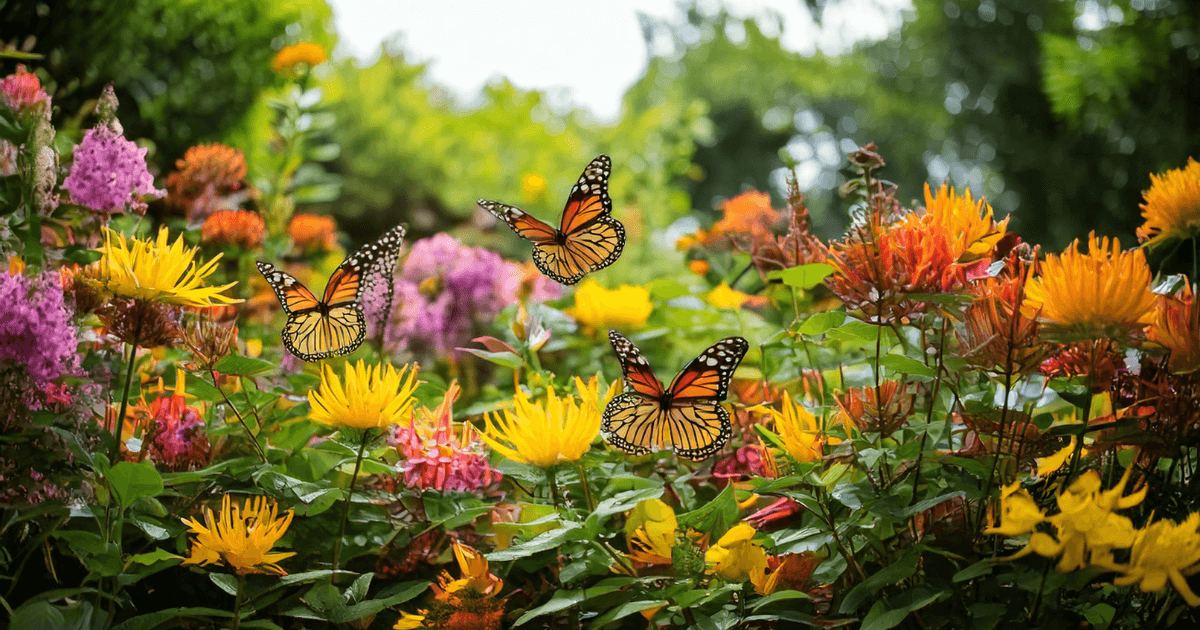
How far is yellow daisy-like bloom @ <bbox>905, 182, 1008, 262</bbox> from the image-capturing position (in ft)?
2.73

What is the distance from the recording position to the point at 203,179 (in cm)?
159

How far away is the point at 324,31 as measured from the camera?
305cm

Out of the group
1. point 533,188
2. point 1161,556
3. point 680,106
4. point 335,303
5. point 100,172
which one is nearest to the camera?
point 1161,556

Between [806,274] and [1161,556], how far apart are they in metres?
0.49

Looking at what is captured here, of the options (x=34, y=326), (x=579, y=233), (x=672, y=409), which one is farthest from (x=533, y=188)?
(x=34, y=326)

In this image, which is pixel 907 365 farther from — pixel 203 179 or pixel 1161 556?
pixel 203 179

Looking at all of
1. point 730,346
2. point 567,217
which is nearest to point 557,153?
point 567,217

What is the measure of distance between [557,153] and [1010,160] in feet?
9.13

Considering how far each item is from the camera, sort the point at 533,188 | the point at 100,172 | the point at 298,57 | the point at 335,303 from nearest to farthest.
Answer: the point at 100,172, the point at 335,303, the point at 298,57, the point at 533,188

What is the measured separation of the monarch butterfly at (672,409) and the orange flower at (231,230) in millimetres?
858

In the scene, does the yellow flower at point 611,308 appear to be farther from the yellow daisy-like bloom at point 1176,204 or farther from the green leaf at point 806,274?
the yellow daisy-like bloom at point 1176,204

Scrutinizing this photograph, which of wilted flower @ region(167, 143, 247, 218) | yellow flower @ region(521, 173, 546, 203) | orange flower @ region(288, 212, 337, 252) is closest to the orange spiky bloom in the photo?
wilted flower @ region(167, 143, 247, 218)

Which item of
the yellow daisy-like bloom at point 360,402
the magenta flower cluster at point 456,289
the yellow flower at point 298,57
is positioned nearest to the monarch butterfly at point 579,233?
the yellow daisy-like bloom at point 360,402

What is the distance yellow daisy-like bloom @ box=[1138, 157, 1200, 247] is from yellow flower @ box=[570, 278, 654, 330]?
2.71 ft
